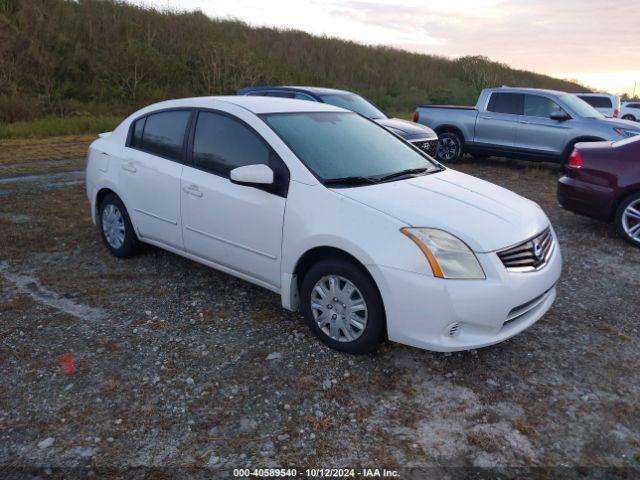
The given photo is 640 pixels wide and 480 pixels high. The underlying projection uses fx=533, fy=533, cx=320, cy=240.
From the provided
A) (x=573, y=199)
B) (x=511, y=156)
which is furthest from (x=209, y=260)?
(x=511, y=156)

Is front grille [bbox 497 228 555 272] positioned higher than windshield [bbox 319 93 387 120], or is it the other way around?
windshield [bbox 319 93 387 120]

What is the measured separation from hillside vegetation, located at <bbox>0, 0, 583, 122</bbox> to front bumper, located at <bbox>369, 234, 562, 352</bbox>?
16.3 m

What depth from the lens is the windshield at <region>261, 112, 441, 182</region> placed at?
155 inches

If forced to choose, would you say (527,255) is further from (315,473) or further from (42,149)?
(42,149)

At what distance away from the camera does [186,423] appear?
3.01 m

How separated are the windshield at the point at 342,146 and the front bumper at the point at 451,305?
0.98 metres

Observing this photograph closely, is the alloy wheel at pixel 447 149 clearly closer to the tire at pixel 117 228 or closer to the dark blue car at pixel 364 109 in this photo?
the dark blue car at pixel 364 109

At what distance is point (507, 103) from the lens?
11320 mm

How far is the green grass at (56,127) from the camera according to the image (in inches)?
551

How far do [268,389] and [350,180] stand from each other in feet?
5.10

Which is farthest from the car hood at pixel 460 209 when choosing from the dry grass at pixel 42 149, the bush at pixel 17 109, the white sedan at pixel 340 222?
the bush at pixel 17 109

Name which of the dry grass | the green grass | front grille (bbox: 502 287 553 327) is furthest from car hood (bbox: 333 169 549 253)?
the green grass

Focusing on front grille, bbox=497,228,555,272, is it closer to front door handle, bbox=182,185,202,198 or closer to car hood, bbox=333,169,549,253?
car hood, bbox=333,169,549,253

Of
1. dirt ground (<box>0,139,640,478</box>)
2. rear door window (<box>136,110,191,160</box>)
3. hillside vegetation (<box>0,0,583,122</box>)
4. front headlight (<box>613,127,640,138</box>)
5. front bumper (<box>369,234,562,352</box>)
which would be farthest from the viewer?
hillside vegetation (<box>0,0,583,122</box>)
